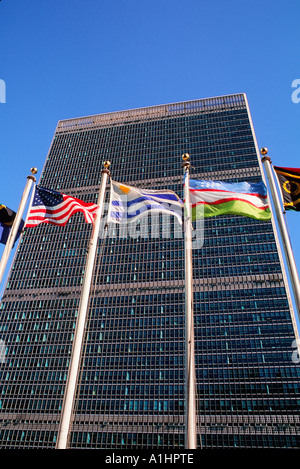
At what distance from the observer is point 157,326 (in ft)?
325

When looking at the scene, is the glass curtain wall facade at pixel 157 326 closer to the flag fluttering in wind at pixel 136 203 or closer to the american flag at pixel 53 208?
the flag fluttering in wind at pixel 136 203

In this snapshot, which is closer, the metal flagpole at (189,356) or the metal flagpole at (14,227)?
the metal flagpole at (189,356)

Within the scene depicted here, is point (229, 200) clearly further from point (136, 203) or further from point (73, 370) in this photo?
point (73, 370)

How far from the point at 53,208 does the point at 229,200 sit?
44.0 ft

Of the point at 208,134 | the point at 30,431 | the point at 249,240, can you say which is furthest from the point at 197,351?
the point at 208,134

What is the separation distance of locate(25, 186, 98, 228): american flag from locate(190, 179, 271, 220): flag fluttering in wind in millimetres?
7750

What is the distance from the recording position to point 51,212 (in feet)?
90.7

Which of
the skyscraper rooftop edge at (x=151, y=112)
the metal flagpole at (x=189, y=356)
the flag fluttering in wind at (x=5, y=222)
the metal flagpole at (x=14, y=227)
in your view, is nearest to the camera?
the metal flagpole at (x=189, y=356)

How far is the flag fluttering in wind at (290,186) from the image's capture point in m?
24.9

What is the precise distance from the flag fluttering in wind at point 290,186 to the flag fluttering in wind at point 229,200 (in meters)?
1.54

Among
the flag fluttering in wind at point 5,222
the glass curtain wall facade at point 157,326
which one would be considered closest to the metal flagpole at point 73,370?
the flag fluttering in wind at point 5,222

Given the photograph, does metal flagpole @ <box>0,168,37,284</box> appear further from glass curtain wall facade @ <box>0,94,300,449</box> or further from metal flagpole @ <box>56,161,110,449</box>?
glass curtain wall facade @ <box>0,94,300,449</box>

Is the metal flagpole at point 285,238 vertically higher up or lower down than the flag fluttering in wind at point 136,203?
lower down

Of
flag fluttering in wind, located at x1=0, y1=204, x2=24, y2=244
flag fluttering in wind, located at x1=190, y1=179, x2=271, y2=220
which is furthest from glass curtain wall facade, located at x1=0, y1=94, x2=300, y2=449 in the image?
flag fluttering in wind, located at x1=0, y1=204, x2=24, y2=244
